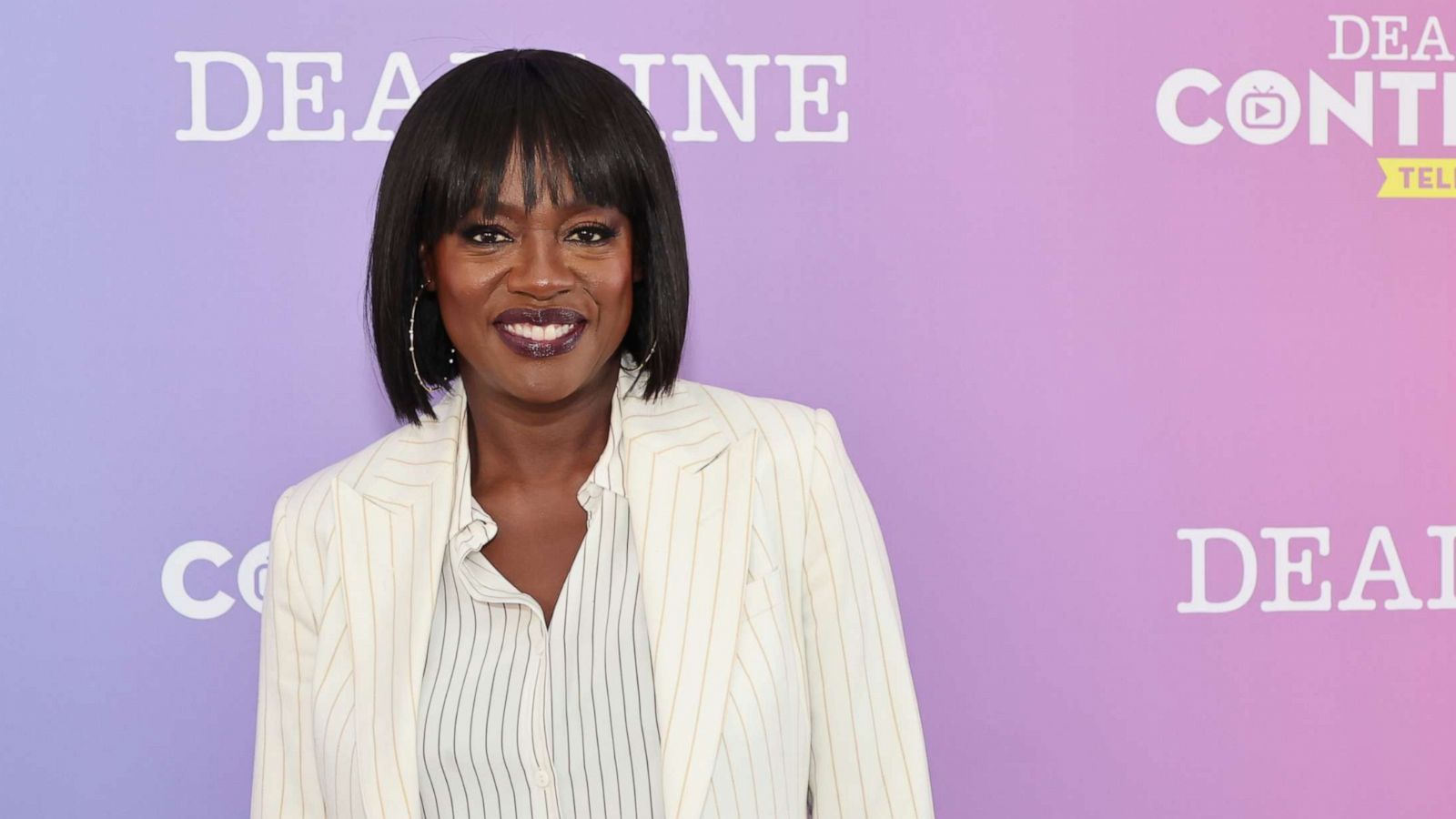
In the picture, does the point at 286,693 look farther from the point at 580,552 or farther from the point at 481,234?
the point at 481,234

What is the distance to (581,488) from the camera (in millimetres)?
1445

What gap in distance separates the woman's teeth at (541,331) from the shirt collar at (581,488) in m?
0.14

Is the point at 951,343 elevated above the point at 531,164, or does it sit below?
below

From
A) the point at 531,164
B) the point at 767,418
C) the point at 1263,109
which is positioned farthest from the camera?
the point at 1263,109

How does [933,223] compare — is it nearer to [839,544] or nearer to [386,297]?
[839,544]

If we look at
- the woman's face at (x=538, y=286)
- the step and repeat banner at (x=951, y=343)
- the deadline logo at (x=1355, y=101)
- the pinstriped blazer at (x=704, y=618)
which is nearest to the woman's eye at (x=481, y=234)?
the woman's face at (x=538, y=286)

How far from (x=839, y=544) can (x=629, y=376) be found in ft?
0.92

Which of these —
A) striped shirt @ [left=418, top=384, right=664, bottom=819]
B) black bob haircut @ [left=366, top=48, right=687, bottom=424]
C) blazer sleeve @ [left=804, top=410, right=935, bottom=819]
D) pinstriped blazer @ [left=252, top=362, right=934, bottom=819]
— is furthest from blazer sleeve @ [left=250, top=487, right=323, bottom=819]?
blazer sleeve @ [left=804, top=410, right=935, bottom=819]

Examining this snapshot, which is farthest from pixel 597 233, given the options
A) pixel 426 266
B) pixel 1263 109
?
pixel 1263 109

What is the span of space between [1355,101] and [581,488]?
1.18 meters

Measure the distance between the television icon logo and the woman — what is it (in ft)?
2.78

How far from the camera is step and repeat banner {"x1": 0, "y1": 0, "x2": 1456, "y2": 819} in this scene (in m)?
1.84

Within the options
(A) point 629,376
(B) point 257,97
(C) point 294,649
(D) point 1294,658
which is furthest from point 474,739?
(D) point 1294,658

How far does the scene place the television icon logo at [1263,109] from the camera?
A: 1889 mm
